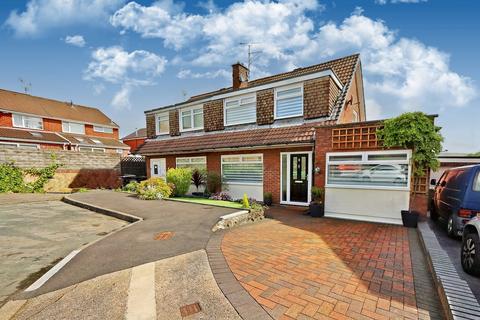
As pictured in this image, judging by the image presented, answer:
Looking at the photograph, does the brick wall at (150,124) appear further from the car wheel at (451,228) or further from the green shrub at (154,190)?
the car wheel at (451,228)

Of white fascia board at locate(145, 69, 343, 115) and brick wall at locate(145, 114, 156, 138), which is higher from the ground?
white fascia board at locate(145, 69, 343, 115)

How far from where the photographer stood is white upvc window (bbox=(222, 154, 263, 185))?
1047 cm

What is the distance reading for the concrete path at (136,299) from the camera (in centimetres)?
261

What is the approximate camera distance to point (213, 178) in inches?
444

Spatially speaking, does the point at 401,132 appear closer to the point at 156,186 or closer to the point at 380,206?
the point at 380,206

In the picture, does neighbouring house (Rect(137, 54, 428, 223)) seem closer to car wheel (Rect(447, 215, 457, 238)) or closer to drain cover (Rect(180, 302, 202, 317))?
car wheel (Rect(447, 215, 457, 238))

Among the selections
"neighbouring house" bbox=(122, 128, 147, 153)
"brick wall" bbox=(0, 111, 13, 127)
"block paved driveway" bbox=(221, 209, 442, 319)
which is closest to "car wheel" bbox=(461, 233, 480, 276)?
"block paved driveway" bbox=(221, 209, 442, 319)

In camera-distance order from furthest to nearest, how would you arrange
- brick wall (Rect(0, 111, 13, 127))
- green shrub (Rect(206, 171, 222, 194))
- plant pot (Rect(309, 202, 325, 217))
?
brick wall (Rect(0, 111, 13, 127)) < green shrub (Rect(206, 171, 222, 194)) < plant pot (Rect(309, 202, 325, 217))

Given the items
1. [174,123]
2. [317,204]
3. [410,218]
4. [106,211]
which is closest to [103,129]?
[174,123]

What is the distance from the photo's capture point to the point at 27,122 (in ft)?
78.2

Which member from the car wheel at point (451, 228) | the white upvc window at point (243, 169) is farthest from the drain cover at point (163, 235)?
the car wheel at point (451, 228)

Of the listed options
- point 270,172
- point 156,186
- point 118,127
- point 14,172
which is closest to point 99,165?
point 14,172

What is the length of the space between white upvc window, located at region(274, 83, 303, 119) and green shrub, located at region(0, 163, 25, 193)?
1550 cm

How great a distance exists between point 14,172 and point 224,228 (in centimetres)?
1455
